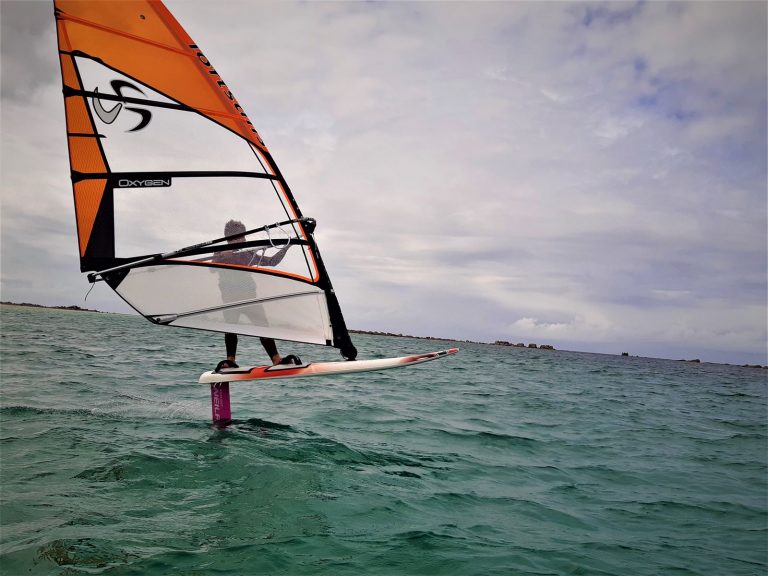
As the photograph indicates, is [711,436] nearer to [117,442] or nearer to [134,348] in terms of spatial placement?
[117,442]

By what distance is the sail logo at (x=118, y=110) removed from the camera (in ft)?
19.6

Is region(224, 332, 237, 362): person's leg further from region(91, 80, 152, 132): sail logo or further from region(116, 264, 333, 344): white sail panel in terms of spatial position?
region(91, 80, 152, 132): sail logo

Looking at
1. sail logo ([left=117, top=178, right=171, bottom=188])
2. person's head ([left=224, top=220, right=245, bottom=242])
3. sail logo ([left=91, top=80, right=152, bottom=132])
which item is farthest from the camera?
person's head ([left=224, top=220, right=245, bottom=242])

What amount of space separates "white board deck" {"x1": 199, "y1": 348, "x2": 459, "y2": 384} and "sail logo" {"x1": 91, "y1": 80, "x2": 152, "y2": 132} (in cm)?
333

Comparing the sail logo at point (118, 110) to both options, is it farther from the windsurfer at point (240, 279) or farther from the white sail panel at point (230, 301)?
the white sail panel at point (230, 301)

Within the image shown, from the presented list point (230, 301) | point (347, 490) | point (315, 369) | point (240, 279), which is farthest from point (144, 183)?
point (347, 490)

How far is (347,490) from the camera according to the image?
525cm

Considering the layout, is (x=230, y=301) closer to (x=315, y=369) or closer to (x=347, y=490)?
(x=315, y=369)

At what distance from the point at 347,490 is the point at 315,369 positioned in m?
1.64

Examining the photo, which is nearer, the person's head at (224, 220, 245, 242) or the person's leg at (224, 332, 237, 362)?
the person's head at (224, 220, 245, 242)

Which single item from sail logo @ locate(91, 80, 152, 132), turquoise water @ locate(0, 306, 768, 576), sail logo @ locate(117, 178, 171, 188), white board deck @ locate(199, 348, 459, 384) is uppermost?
sail logo @ locate(91, 80, 152, 132)

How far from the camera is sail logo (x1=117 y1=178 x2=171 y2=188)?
241 inches

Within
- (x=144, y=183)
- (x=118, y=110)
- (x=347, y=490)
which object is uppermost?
(x=118, y=110)

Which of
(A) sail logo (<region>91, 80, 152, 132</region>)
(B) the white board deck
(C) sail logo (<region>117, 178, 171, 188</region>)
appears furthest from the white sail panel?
(A) sail logo (<region>91, 80, 152, 132</region>)
